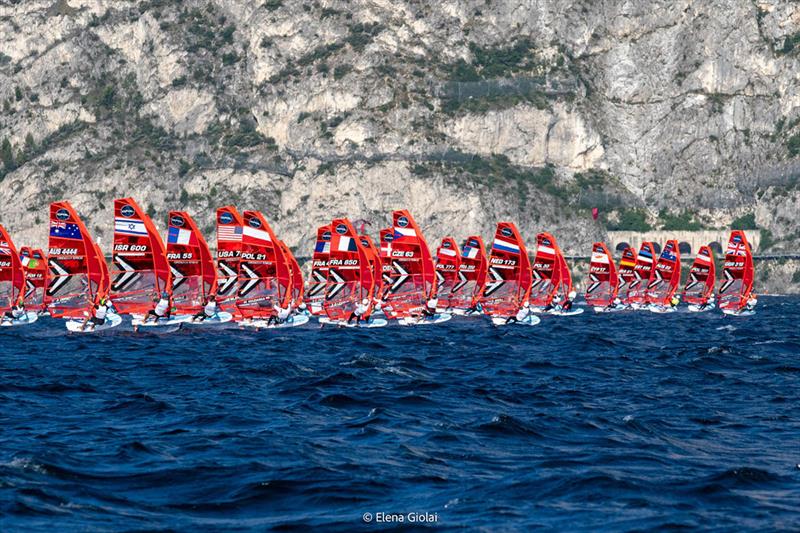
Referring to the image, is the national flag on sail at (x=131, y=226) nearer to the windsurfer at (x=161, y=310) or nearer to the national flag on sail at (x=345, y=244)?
the windsurfer at (x=161, y=310)

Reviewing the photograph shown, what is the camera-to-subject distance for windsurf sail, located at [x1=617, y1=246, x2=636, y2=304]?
475 ft

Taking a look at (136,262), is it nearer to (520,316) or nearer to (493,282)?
(520,316)

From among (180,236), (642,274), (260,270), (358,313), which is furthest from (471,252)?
(642,274)

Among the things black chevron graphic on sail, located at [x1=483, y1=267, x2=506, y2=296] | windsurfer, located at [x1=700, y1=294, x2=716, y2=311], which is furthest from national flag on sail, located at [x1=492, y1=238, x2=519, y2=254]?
windsurfer, located at [x1=700, y1=294, x2=716, y2=311]

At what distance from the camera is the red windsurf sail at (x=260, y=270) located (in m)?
84.2

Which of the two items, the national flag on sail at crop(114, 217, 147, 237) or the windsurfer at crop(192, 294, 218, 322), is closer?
the national flag on sail at crop(114, 217, 147, 237)

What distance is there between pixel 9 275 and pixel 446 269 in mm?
35738

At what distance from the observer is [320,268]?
301ft

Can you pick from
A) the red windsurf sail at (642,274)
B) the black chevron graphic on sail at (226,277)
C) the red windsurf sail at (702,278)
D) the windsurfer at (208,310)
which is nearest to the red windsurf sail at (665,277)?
the red windsurf sail at (642,274)

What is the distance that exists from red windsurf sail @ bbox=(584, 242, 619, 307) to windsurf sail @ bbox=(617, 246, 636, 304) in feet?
8.65

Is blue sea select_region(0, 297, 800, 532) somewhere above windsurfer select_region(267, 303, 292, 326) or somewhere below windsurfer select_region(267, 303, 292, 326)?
above

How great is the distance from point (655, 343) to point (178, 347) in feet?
92.5

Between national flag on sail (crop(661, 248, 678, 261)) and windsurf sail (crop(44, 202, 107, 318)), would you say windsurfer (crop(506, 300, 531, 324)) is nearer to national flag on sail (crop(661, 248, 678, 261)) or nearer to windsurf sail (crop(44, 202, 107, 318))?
windsurf sail (crop(44, 202, 107, 318))

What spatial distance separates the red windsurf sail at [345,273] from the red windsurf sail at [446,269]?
11.7 metres
